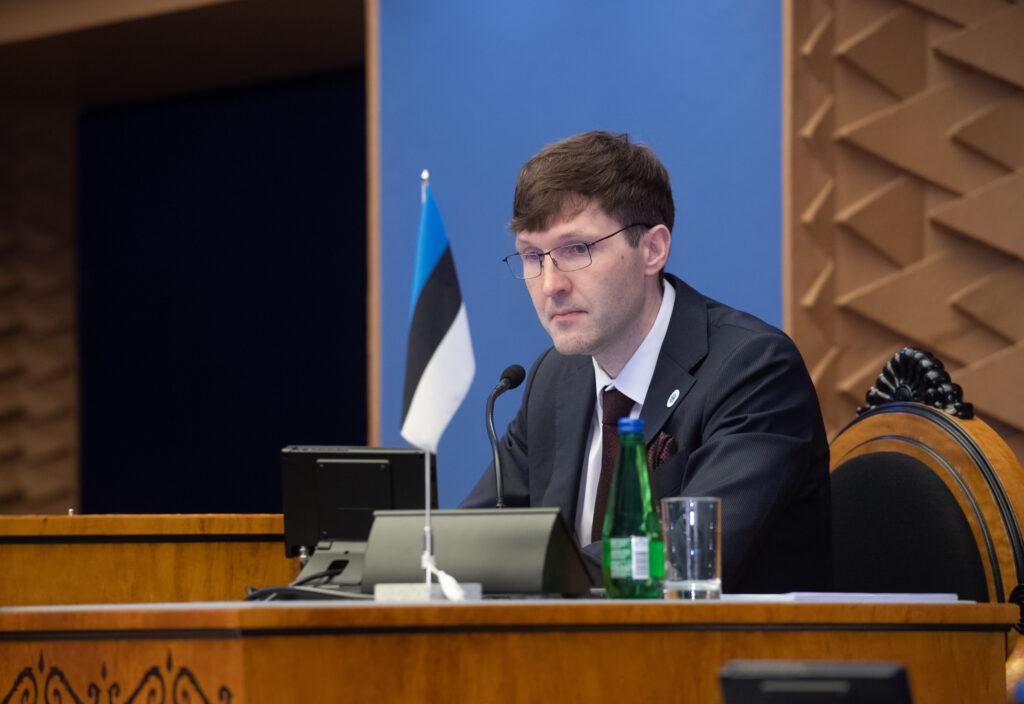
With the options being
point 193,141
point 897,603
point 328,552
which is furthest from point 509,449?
point 193,141

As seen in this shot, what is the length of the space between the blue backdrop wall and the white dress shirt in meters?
1.18

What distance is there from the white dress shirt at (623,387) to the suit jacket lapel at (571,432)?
0.05 feet

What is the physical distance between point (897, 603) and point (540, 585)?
0.40 metres

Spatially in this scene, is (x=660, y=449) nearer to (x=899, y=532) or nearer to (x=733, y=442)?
(x=733, y=442)

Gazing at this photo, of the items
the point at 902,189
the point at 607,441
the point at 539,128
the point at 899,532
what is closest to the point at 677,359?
the point at 607,441

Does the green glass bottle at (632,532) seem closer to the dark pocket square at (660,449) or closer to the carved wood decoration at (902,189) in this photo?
the dark pocket square at (660,449)

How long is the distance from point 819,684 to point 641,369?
4.94 feet

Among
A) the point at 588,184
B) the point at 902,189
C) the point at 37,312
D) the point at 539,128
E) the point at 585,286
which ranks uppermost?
the point at 539,128

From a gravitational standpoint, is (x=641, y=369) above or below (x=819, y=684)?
above

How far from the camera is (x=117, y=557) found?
2475 mm

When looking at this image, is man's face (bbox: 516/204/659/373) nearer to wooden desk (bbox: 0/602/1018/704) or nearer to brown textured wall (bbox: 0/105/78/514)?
wooden desk (bbox: 0/602/1018/704)

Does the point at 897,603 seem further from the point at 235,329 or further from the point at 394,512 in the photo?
the point at 235,329

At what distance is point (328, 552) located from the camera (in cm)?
196

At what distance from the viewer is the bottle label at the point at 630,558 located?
1.45 m
